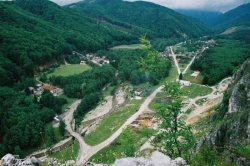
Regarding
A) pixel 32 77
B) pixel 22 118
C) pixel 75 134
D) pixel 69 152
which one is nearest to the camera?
pixel 69 152

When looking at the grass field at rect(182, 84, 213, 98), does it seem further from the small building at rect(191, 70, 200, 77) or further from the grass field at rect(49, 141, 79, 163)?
the grass field at rect(49, 141, 79, 163)

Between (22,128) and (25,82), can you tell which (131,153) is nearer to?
(22,128)

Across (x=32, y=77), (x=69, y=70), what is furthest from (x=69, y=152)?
(x=69, y=70)

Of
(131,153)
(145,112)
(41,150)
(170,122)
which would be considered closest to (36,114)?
(41,150)

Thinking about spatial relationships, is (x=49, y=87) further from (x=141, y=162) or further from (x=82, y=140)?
(x=141, y=162)

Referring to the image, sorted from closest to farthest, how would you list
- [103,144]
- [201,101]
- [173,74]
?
[103,144] < [201,101] < [173,74]

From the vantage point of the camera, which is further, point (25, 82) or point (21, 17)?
point (21, 17)
